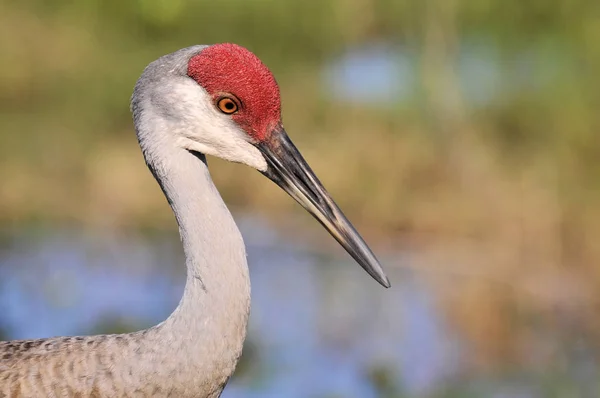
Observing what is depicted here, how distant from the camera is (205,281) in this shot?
3902 mm

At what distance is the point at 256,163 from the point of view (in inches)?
163

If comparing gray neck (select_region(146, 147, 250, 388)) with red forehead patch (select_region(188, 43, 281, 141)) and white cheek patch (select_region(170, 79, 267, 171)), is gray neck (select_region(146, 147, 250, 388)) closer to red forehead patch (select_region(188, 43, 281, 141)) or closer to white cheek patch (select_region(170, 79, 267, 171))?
white cheek patch (select_region(170, 79, 267, 171))

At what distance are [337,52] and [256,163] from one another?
895 cm

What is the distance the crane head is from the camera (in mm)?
3984

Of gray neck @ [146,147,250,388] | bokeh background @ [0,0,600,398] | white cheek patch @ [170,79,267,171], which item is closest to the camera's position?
gray neck @ [146,147,250,388]

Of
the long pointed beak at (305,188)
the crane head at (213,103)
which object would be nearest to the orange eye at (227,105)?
the crane head at (213,103)

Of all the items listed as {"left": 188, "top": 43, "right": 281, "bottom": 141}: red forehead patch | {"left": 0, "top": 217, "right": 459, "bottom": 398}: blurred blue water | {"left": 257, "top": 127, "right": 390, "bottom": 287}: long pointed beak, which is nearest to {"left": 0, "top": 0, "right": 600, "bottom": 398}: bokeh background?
{"left": 0, "top": 217, "right": 459, "bottom": 398}: blurred blue water

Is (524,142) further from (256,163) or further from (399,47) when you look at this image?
(256,163)

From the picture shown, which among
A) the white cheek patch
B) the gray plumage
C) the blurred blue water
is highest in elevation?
the white cheek patch

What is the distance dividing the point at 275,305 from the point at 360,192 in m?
1.88

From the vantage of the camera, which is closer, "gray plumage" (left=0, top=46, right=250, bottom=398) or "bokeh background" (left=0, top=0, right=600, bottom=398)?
"gray plumage" (left=0, top=46, right=250, bottom=398)

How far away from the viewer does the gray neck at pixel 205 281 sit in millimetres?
3895

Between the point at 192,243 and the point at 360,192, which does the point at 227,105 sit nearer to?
the point at 192,243

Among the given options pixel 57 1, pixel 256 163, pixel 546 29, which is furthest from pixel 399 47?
pixel 256 163
